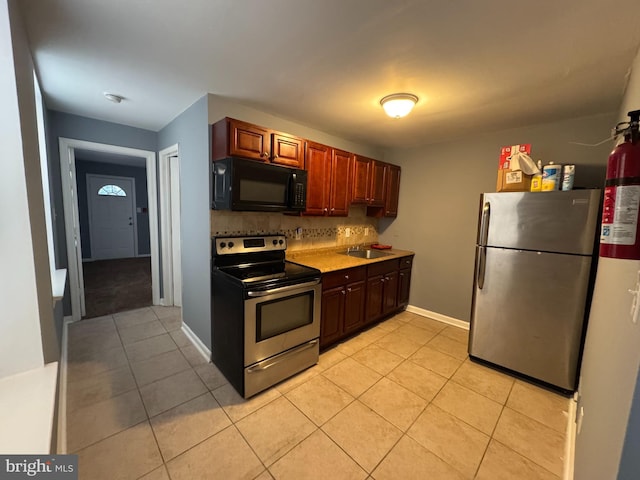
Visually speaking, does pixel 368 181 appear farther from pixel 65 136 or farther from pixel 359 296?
pixel 65 136

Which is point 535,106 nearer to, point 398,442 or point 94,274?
point 398,442

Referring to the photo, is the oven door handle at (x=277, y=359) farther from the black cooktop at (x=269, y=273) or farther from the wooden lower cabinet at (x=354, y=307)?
the black cooktop at (x=269, y=273)

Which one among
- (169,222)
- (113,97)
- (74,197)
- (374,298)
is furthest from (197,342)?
(113,97)

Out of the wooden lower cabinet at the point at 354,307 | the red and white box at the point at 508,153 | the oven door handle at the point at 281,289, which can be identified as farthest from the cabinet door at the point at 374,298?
the red and white box at the point at 508,153

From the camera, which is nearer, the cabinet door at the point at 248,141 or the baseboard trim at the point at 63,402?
the baseboard trim at the point at 63,402

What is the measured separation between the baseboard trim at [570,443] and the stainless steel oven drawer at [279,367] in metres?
1.71

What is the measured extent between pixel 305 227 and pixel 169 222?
1815 millimetres

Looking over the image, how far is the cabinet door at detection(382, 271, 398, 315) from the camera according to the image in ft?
10.5

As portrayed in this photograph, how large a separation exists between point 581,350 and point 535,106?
Answer: 203 centimetres

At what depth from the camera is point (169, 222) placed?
339 cm

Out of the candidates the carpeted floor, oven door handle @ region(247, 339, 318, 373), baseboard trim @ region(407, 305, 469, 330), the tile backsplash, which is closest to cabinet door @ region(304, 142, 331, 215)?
the tile backsplash

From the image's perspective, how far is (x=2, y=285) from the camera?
3.95 ft

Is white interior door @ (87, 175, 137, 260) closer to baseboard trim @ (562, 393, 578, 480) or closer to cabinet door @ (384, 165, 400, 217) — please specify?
cabinet door @ (384, 165, 400, 217)

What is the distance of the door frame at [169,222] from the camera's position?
3.29 meters
